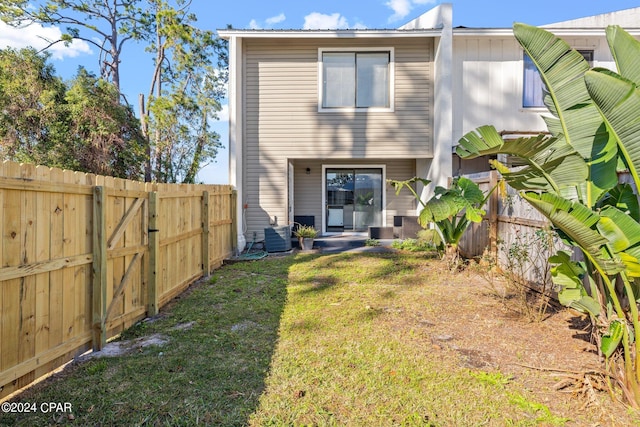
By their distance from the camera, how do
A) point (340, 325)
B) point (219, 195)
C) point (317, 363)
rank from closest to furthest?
1. point (317, 363)
2. point (340, 325)
3. point (219, 195)

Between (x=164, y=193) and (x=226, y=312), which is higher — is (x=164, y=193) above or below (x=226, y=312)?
above

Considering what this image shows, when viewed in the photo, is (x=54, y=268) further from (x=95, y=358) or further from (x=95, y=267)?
(x=95, y=358)

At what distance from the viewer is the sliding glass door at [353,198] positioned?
1084 centimetres

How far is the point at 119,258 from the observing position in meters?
3.75

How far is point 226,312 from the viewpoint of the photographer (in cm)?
459

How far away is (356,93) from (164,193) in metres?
6.25

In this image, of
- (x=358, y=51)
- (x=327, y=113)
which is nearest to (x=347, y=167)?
(x=327, y=113)

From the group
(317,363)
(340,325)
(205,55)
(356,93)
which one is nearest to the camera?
(317,363)

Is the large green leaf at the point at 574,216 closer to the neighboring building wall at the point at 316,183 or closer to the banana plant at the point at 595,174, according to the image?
the banana plant at the point at 595,174

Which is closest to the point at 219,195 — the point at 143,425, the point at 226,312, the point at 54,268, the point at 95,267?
the point at 226,312

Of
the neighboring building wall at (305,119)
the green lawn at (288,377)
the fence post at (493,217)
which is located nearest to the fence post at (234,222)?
the neighboring building wall at (305,119)

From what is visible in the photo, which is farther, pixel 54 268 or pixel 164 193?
pixel 164 193

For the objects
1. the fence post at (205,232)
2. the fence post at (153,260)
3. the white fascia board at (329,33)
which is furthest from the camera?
the white fascia board at (329,33)

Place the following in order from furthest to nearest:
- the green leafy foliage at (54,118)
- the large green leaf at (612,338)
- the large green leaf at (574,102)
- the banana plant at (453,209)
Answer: the green leafy foliage at (54,118)
the banana plant at (453,209)
the large green leaf at (574,102)
the large green leaf at (612,338)
